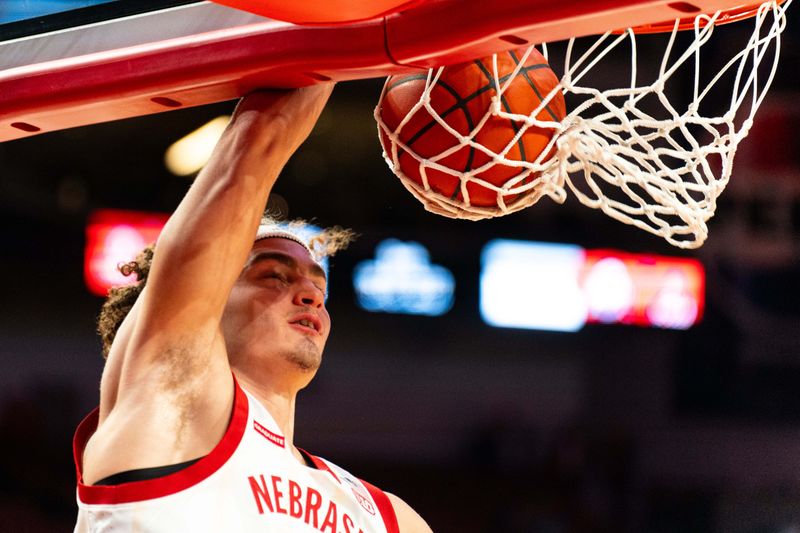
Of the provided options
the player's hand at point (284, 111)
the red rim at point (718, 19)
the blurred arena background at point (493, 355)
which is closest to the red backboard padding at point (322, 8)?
the player's hand at point (284, 111)

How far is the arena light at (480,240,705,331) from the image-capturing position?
641 centimetres

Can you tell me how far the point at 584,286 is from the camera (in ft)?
21.0

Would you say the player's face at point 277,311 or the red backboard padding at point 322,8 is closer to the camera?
the red backboard padding at point 322,8

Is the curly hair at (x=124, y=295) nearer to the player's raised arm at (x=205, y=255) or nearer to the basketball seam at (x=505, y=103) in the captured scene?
the player's raised arm at (x=205, y=255)

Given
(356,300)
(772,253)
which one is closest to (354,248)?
(356,300)

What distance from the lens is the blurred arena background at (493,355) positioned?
635cm

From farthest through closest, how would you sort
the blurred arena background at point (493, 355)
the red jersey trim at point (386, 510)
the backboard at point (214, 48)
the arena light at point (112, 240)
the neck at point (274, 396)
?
the blurred arena background at point (493, 355)
the arena light at point (112, 240)
the red jersey trim at point (386, 510)
the neck at point (274, 396)
the backboard at point (214, 48)

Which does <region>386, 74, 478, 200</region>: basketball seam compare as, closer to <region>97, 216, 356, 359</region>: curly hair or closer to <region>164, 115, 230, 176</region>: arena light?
<region>97, 216, 356, 359</region>: curly hair

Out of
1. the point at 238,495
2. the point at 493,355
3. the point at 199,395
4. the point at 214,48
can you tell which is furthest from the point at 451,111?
the point at 493,355

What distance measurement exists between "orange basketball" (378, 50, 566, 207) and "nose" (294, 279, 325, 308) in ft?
1.49

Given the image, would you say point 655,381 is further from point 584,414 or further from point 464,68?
point 464,68

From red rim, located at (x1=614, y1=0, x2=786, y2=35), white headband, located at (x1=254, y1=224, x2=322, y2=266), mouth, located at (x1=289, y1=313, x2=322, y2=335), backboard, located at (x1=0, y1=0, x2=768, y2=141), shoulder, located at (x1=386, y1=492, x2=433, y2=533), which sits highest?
Result: red rim, located at (x1=614, y1=0, x2=786, y2=35)

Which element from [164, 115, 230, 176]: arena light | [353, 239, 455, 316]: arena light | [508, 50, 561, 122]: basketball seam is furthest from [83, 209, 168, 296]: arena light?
[508, 50, 561, 122]: basketball seam

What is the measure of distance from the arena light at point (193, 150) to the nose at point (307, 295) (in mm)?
4099
